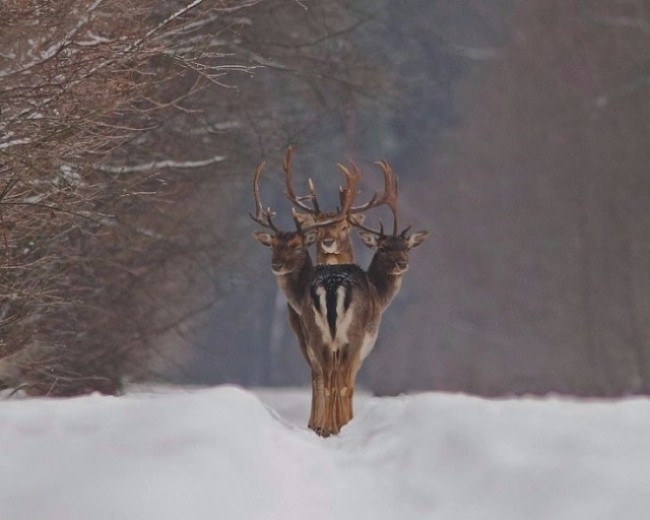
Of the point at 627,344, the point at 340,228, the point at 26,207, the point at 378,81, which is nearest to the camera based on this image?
the point at 26,207

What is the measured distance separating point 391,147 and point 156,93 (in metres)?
24.4

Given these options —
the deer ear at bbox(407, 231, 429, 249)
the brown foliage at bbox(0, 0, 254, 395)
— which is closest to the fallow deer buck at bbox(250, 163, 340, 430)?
the deer ear at bbox(407, 231, 429, 249)

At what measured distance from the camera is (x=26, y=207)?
37.3ft

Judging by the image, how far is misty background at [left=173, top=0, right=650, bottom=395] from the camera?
121 ft

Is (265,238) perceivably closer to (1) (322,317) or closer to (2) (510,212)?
(1) (322,317)

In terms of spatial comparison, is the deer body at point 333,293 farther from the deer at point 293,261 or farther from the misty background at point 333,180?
the misty background at point 333,180

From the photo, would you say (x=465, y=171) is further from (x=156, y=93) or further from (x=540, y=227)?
(x=156, y=93)

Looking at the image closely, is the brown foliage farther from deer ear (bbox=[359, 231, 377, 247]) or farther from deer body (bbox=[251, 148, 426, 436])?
deer ear (bbox=[359, 231, 377, 247])

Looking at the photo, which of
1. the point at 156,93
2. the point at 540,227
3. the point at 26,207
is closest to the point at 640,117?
the point at 540,227

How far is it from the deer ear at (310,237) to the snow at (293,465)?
3798 millimetres

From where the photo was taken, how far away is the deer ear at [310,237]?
42.8ft

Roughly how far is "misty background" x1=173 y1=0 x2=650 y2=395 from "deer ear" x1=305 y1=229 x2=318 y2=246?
19452mm

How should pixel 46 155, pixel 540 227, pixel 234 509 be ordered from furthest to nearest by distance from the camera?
pixel 540 227 → pixel 46 155 → pixel 234 509

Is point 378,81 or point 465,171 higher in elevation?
point 465,171
